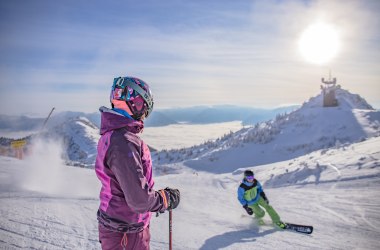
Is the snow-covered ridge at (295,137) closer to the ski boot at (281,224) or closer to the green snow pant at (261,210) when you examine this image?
the green snow pant at (261,210)

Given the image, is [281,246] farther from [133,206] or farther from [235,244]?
[133,206]

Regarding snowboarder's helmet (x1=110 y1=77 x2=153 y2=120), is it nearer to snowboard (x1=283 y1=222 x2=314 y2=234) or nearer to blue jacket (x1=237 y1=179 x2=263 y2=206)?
snowboard (x1=283 y1=222 x2=314 y2=234)

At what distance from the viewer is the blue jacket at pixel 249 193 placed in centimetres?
827

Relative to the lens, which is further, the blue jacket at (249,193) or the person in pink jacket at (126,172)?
the blue jacket at (249,193)

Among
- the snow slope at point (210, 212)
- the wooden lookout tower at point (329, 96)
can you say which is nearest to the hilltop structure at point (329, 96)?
the wooden lookout tower at point (329, 96)

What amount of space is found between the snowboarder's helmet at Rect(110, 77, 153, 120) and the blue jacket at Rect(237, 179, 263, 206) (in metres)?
5.82

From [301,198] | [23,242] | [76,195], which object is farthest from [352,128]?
[23,242]

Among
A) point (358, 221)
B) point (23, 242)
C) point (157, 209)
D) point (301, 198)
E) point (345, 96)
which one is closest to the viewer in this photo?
point (157, 209)

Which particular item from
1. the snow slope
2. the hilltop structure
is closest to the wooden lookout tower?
the hilltop structure

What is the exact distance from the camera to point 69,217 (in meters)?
7.27

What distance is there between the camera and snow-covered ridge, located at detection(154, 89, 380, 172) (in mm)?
31203

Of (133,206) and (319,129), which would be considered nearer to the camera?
(133,206)

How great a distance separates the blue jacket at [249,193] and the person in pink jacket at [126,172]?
5.45 meters

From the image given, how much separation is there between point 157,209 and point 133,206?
0.99 ft
